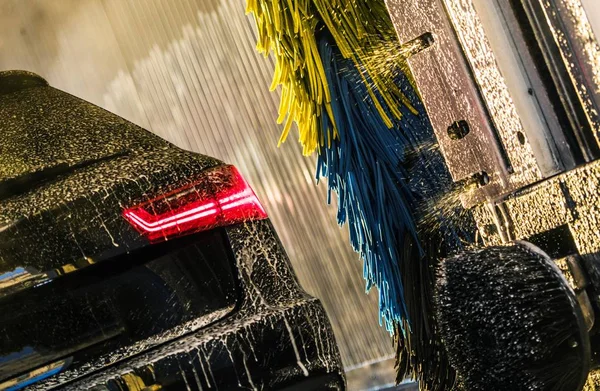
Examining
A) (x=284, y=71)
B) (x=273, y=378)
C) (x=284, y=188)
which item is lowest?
(x=273, y=378)

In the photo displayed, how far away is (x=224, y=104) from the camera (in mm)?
4387

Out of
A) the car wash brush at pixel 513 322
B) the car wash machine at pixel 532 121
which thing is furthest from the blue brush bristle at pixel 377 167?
the car wash brush at pixel 513 322

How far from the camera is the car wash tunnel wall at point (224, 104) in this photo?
3.98 metres

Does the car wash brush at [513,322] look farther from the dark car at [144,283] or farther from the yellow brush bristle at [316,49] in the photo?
the yellow brush bristle at [316,49]

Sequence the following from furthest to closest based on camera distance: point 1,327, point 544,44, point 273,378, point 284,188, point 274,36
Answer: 1. point 284,188
2. point 274,36
3. point 273,378
4. point 1,327
5. point 544,44

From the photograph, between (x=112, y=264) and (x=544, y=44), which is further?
(x=112, y=264)

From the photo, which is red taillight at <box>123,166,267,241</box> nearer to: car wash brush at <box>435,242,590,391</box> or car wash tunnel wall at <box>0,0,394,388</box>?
car wash brush at <box>435,242,590,391</box>

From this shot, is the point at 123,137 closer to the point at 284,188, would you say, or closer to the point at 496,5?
the point at 496,5

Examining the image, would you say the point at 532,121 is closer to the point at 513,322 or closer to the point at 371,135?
the point at 513,322

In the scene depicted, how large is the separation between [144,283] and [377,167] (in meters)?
0.74

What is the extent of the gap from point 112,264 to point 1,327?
268mm

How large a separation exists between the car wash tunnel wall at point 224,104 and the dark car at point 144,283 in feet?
5.95

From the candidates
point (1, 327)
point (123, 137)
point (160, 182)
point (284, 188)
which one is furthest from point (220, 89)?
point (1, 327)

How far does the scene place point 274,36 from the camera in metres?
2.23
